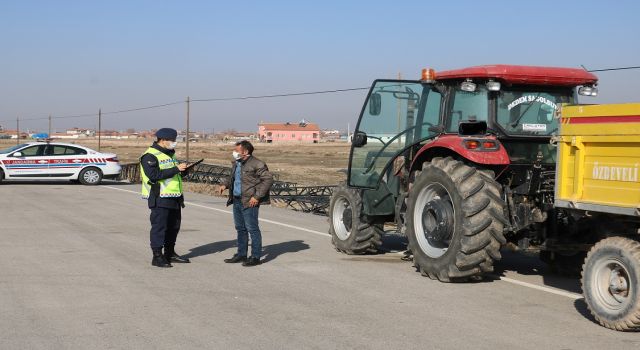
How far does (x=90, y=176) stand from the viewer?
87.5 feet

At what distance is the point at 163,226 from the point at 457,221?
375 cm


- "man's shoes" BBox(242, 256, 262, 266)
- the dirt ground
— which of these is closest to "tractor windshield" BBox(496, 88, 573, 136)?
"man's shoes" BBox(242, 256, 262, 266)

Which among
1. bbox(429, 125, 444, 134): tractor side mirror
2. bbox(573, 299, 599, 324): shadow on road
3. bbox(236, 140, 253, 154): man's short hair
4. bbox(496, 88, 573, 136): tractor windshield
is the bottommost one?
bbox(573, 299, 599, 324): shadow on road

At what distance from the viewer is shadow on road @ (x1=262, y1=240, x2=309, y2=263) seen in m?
10.7

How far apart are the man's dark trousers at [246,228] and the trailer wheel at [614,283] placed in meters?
4.37

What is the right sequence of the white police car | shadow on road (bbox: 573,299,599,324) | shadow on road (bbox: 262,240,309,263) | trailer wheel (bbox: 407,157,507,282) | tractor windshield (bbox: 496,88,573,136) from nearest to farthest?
shadow on road (bbox: 573,299,599,324), trailer wheel (bbox: 407,157,507,282), tractor windshield (bbox: 496,88,573,136), shadow on road (bbox: 262,240,309,263), the white police car

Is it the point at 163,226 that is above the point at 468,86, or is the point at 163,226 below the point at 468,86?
below

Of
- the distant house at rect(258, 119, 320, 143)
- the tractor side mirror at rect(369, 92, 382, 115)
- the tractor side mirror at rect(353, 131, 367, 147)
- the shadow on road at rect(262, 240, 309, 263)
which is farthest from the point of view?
the distant house at rect(258, 119, 320, 143)

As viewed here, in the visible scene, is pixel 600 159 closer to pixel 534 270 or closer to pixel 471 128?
pixel 471 128

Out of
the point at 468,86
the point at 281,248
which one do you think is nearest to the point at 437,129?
the point at 468,86

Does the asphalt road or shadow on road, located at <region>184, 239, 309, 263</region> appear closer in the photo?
the asphalt road

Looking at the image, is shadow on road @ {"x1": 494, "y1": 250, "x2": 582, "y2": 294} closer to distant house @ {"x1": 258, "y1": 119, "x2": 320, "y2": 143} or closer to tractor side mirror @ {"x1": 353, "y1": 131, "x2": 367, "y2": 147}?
tractor side mirror @ {"x1": 353, "y1": 131, "x2": 367, "y2": 147}

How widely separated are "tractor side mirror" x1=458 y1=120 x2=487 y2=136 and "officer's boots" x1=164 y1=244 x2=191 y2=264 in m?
3.89

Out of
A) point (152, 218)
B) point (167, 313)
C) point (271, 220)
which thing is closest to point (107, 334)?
point (167, 313)
